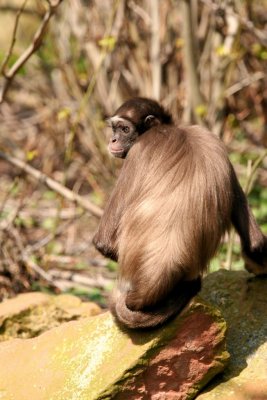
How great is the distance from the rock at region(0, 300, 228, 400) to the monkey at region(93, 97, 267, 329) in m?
0.14

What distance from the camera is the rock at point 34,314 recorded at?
625 centimetres

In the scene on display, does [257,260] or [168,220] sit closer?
[168,220]

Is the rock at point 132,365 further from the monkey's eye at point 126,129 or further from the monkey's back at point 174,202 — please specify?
the monkey's eye at point 126,129

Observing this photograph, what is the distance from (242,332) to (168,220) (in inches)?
50.1

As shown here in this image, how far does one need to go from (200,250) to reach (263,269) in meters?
1.02

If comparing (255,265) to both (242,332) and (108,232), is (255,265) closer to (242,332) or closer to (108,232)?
(242,332)

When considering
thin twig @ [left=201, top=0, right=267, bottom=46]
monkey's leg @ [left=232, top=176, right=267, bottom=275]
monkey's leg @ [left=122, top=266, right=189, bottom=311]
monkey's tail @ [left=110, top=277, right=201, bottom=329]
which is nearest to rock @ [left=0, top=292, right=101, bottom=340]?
monkey's tail @ [left=110, top=277, right=201, bottom=329]

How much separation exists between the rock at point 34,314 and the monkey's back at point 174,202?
173 centimetres

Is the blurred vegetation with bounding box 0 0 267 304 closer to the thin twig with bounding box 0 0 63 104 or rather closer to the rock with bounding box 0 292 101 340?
the thin twig with bounding box 0 0 63 104

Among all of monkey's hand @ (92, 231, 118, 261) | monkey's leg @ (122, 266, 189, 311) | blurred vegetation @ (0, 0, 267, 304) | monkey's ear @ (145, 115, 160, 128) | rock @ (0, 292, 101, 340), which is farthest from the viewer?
blurred vegetation @ (0, 0, 267, 304)

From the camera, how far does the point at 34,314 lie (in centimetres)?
638

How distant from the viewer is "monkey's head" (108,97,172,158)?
5.57m

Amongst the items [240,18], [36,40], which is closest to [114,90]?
[240,18]

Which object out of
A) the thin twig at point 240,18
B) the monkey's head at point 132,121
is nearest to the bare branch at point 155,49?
the thin twig at point 240,18
